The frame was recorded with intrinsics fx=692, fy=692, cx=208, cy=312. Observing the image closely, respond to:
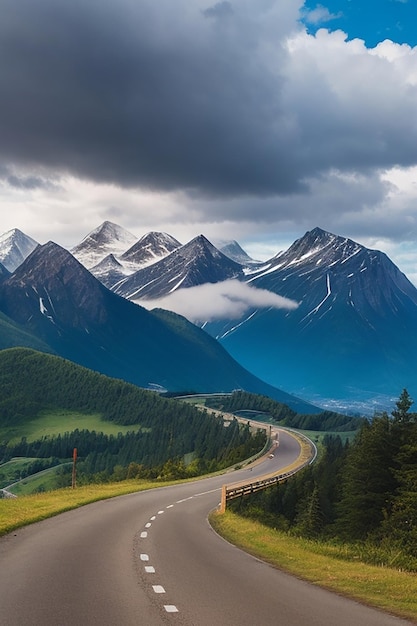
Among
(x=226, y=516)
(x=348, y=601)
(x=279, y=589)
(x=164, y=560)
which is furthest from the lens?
(x=226, y=516)

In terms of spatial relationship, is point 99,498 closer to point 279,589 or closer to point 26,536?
point 26,536

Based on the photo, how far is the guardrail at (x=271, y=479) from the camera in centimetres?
5600

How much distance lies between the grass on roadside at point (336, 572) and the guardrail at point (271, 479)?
1508 cm

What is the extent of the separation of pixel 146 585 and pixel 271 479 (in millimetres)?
82815

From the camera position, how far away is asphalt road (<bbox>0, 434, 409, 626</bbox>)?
15.7 metres

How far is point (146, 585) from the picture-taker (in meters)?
19.4

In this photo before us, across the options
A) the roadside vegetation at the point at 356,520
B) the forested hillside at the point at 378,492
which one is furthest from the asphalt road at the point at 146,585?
the forested hillside at the point at 378,492

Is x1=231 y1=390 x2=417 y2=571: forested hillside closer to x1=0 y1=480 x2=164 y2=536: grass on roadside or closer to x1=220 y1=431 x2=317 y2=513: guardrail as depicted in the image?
x1=220 y1=431 x2=317 y2=513: guardrail

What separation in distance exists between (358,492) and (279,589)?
202 ft

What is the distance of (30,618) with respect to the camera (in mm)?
15211

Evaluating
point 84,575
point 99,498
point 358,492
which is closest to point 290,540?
point 84,575

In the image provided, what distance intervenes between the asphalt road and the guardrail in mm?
18506

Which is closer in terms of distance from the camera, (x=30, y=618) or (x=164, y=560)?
(x=30, y=618)

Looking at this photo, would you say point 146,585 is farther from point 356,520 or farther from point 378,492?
point 378,492
